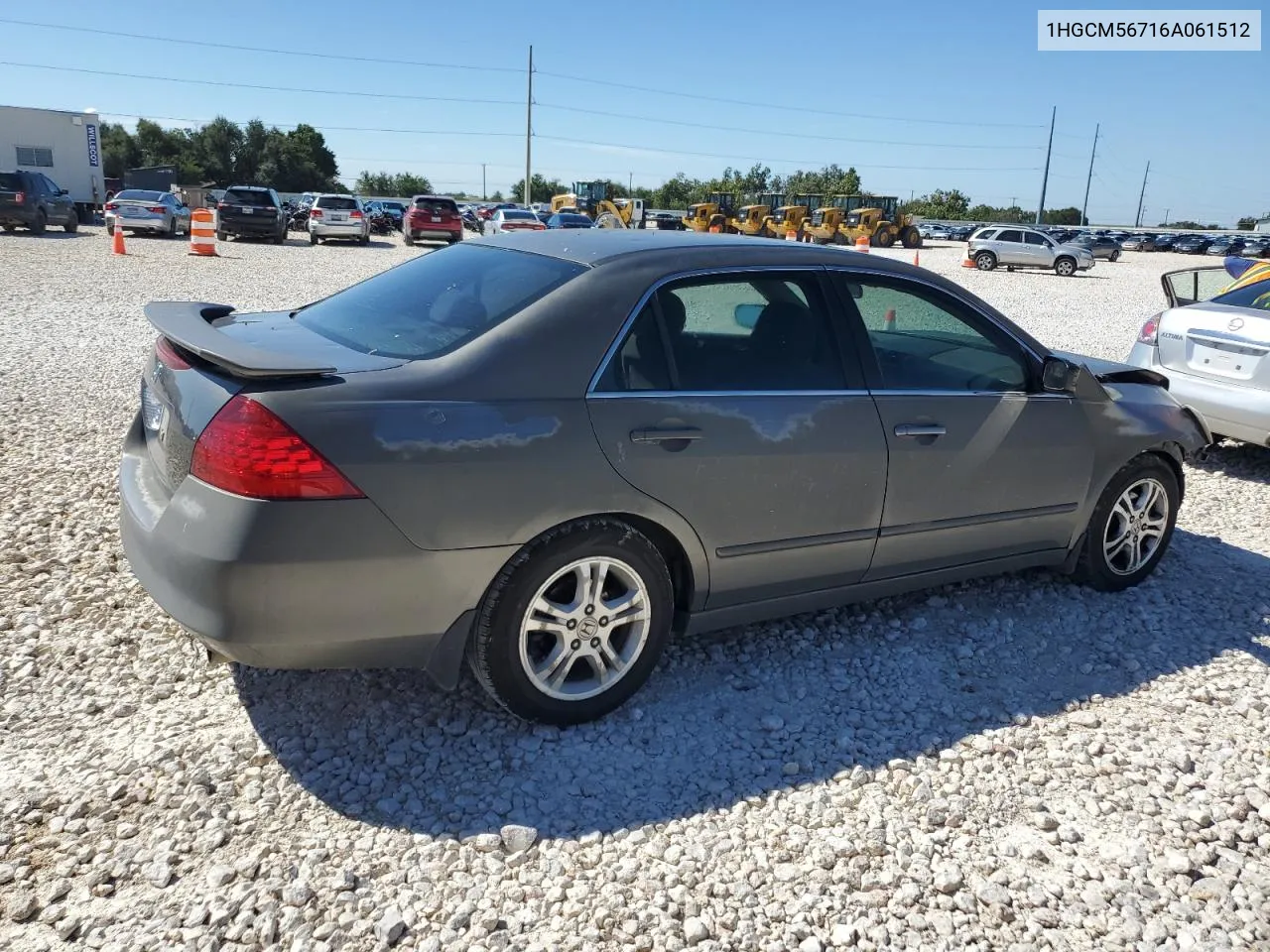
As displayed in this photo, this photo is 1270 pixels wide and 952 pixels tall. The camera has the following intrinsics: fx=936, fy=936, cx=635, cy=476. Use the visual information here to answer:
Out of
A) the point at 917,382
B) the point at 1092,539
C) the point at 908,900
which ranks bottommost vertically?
the point at 908,900

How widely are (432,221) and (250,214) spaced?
547 cm

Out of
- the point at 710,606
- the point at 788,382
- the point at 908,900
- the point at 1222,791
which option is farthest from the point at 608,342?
the point at 1222,791

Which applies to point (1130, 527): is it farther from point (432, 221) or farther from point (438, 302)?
point (432, 221)

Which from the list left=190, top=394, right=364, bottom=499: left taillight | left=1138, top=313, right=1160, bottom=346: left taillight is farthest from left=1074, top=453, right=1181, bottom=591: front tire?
left=190, top=394, right=364, bottom=499: left taillight

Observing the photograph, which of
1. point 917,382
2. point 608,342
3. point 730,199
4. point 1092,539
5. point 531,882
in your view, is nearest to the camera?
point 531,882

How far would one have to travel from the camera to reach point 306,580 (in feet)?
8.34

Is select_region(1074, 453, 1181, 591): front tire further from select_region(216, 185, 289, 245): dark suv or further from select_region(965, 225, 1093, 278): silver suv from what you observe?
select_region(965, 225, 1093, 278): silver suv

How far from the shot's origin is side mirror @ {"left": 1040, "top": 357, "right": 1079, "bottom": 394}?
3.89 m

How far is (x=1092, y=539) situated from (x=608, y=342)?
8.68ft

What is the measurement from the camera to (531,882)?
244 cm

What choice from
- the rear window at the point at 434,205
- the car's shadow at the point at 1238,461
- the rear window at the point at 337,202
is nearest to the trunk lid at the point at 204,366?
the car's shadow at the point at 1238,461

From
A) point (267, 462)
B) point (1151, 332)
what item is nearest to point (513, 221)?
point (1151, 332)

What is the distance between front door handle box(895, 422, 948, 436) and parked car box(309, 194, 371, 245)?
28.2 metres

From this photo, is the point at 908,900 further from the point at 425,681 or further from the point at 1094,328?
the point at 1094,328
